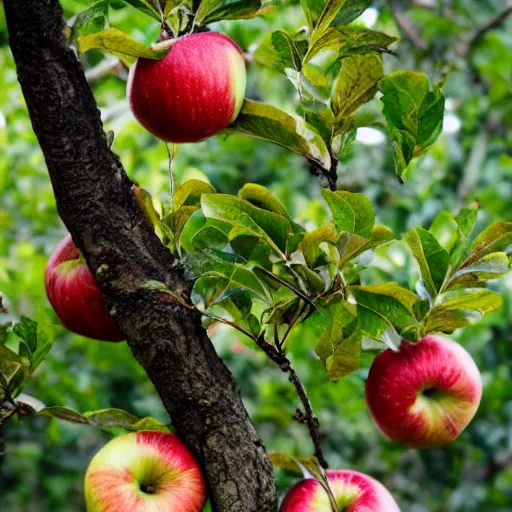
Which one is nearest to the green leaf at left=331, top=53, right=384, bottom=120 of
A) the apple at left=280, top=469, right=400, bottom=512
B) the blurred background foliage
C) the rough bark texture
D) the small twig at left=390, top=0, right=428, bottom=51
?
the rough bark texture

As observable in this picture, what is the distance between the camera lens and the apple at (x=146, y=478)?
67 centimetres

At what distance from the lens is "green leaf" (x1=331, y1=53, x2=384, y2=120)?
29.3 inches

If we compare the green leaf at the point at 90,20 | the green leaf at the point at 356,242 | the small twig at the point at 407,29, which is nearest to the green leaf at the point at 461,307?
the green leaf at the point at 356,242

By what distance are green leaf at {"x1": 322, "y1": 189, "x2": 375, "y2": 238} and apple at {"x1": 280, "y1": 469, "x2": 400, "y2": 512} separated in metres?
0.24

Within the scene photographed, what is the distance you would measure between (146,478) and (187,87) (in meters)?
0.36

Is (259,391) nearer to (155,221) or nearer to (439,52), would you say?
(439,52)

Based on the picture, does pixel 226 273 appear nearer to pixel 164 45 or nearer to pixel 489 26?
pixel 164 45

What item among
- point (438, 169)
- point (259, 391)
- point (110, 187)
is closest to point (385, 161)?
point (438, 169)

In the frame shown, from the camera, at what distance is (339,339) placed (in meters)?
0.69

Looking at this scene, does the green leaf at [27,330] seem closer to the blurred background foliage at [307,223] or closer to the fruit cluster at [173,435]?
the fruit cluster at [173,435]

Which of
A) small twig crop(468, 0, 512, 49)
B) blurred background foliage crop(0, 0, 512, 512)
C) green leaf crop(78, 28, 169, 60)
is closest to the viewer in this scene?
green leaf crop(78, 28, 169, 60)

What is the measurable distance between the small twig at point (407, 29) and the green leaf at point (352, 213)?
1.49 meters

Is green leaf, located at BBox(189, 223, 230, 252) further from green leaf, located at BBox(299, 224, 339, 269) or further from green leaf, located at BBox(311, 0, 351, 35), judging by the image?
green leaf, located at BBox(311, 0, 351, 35)

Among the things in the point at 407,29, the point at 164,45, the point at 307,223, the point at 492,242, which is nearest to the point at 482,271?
the point at 492,242
